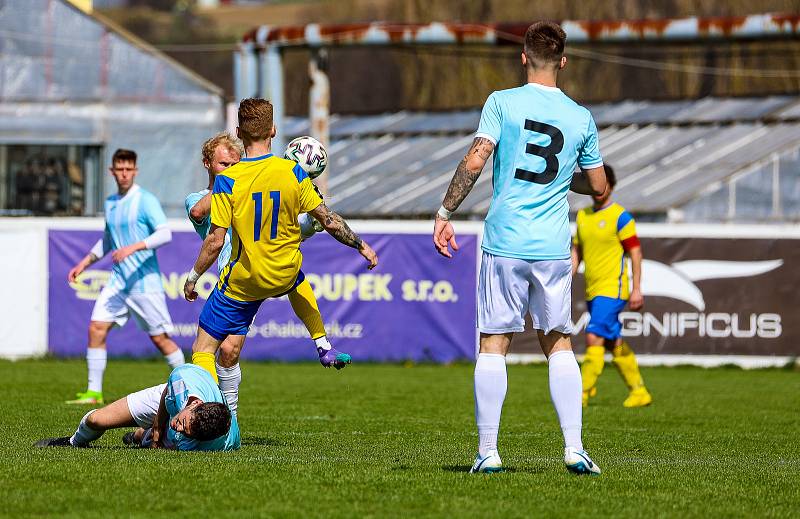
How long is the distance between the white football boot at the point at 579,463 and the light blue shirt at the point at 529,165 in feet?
3.43

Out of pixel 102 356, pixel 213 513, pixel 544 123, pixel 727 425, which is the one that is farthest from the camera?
pixel 102 356

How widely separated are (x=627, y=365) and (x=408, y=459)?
5723 mm

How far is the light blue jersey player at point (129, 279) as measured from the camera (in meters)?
13.1

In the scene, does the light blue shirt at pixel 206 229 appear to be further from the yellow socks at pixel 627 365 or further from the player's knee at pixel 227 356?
the yellow socks at pixel 627 365

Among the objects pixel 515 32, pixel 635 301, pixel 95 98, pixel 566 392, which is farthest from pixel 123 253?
pixel 95 98

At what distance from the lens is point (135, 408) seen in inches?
328

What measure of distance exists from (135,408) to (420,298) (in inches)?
483

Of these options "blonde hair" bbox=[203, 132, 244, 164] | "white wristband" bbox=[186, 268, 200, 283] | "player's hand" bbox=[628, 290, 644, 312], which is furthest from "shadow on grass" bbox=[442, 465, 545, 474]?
"player's hand" bbox=[628, 290, 644, 312]

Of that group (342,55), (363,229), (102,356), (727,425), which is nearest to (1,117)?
(363,229)

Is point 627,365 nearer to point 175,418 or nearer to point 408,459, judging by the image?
point 408,459

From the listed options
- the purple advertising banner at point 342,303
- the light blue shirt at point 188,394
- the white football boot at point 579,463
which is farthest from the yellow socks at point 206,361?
the purple advertising banner at point 342,303

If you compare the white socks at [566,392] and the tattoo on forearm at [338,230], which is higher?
the tattoo on forearm at [338,230]

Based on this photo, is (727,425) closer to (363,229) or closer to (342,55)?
(363,229)

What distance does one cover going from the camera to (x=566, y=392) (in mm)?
7660
